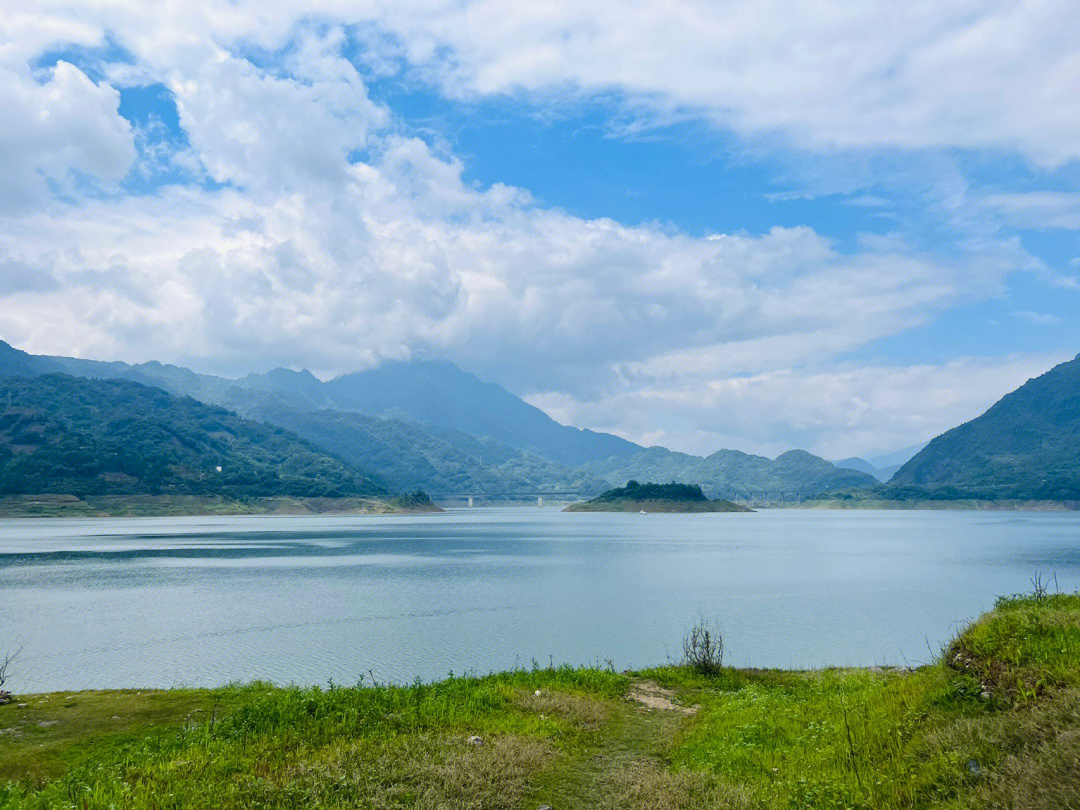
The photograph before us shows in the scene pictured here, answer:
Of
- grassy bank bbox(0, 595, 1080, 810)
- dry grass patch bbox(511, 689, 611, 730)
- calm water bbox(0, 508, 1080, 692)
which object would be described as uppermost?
grassy bank bbox(0, 595, 1080, 810)

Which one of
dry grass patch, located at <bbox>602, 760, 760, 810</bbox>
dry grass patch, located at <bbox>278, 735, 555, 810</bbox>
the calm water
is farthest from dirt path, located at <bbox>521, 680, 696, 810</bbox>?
the calm water

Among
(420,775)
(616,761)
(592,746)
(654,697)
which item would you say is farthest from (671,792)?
(654,697)

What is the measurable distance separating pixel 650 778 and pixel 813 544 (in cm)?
12246

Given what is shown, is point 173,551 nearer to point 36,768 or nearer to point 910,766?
point 36,768

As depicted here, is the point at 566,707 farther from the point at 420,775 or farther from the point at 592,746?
the point at 420,775

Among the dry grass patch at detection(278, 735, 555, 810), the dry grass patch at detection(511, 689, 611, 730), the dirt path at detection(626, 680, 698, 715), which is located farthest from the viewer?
the dirt path at detection(626, 680, 698, 715)

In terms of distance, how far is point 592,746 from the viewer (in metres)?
14.6

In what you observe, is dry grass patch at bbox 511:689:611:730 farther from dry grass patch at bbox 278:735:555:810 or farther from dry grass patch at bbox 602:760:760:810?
dry grass patch at bbox 602:760:760:810

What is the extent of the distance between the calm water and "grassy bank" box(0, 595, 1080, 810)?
592 inches

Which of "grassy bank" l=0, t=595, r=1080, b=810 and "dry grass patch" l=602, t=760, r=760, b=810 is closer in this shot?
"grassy bank" l=0, t=595, r=1080, b=810

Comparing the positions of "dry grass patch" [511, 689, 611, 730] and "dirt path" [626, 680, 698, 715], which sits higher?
"dry grass patch" [511, 689, 611, 730]

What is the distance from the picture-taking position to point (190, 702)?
1814cm

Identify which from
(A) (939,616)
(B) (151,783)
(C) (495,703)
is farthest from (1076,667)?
(A) (939,616)

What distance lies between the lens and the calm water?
34.7 metres
